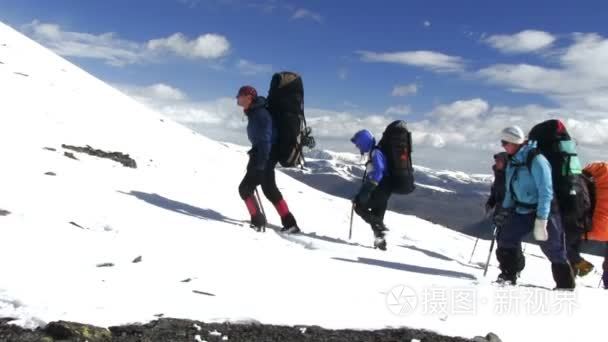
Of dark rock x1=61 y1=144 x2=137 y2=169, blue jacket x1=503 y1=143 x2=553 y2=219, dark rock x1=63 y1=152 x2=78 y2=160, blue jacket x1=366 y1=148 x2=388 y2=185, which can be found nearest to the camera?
blue jacket x1=503 y1=143 x2=553 y2=219

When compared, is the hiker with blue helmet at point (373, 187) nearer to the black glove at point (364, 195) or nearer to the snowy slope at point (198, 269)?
the black glove at point (364, 195)

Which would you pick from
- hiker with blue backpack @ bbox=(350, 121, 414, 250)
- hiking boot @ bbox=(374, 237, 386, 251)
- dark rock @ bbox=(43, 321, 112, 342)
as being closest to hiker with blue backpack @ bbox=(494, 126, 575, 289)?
hiker with blue backpack @ bbox=(350, 121, 414, 250)

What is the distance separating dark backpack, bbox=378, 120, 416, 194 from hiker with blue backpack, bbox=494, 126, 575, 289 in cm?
271

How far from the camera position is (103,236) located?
7.82 m

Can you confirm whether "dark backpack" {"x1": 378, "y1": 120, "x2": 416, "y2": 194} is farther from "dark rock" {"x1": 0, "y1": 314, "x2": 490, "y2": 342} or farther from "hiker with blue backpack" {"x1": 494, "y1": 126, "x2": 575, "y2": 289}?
"dark rock" {"x1": 0, "y1": 314, "x2": 490, "y2": 342}

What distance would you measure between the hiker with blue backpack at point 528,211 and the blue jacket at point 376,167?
283 centimetres

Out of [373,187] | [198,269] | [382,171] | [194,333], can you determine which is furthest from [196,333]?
[382,171]

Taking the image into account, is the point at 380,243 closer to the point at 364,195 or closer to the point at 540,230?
the point at 364,195

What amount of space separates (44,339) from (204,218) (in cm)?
679

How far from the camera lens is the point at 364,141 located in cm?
1101

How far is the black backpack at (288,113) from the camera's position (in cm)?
1075

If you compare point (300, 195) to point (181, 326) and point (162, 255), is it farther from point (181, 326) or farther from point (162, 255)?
point (181, 326)

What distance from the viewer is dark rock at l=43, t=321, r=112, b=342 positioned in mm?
4684

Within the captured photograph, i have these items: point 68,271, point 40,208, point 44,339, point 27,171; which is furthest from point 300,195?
point 44,339
